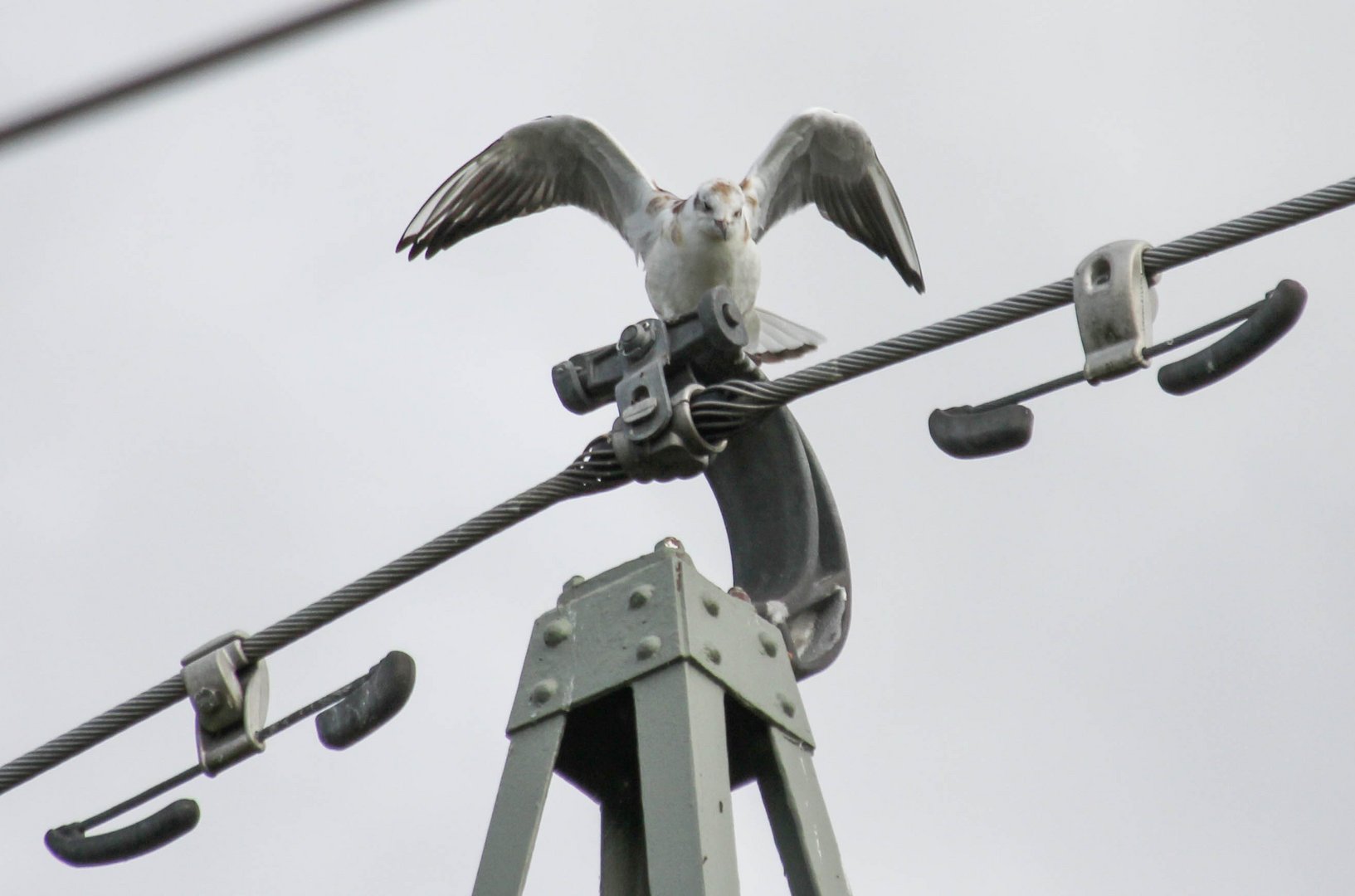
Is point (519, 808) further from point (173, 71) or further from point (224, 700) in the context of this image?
point (173, 71)

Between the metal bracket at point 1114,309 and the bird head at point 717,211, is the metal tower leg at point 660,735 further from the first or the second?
the bird head at point 717,211

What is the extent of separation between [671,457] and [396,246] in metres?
4.40

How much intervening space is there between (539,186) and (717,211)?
3.49 ft

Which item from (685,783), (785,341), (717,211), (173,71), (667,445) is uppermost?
(717,211)

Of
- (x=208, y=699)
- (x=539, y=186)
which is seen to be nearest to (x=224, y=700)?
(x=208, y=699)

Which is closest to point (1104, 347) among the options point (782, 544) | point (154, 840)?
point (782, 544)

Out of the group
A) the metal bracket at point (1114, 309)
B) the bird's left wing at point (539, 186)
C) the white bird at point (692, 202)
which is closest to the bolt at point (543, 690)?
the metal bracket at point (1114, 309)

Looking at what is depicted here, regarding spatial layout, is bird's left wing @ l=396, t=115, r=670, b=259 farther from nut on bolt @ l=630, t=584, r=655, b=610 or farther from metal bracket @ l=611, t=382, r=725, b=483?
nut on bolt @ l=630, t=584, r=655, b=610

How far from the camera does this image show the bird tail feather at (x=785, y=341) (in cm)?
779

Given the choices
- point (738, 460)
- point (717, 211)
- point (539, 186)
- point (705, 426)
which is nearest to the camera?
point (705, 426)

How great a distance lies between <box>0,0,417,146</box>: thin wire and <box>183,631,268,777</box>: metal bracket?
1.74 meters

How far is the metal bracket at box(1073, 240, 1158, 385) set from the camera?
3344 mm

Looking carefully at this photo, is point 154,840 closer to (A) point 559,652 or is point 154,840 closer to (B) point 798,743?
(A) point 559,652

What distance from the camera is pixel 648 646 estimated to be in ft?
10.0
